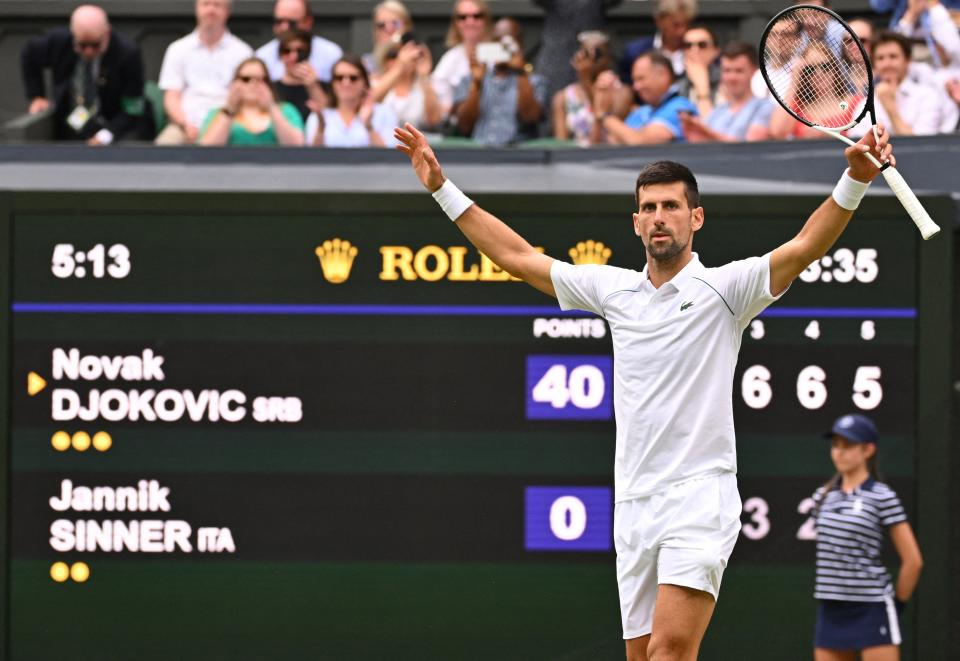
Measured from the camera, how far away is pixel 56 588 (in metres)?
7.82

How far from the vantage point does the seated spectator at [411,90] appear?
1020 centimetres

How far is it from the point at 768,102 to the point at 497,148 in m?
1.43

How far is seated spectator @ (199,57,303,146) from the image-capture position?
9773 mm

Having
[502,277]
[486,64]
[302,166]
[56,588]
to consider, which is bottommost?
[56,588]

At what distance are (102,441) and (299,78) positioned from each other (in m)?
3.15

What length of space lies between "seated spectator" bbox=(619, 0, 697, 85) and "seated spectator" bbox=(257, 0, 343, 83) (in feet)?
5.52

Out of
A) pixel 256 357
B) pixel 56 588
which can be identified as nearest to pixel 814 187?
pixel 256 357

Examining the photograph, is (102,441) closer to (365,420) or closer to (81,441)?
(81,441)

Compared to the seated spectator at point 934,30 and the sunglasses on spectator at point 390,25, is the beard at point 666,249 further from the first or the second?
the sunglasses on spectator at point 390,25

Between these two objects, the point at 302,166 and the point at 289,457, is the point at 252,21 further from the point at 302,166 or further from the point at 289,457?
the point at 289,457

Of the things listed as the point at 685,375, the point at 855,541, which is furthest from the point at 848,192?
the point at 855,541

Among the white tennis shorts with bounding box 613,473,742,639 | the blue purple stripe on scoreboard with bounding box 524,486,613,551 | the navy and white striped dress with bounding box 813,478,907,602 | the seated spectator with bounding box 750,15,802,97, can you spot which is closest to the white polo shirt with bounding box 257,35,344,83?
the blue purple stripe on scoreboard with bounding box 524,486,613,551

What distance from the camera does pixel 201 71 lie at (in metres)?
10.5

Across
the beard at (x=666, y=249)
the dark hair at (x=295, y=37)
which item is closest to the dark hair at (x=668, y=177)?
the beard at (x=666, y=249)
